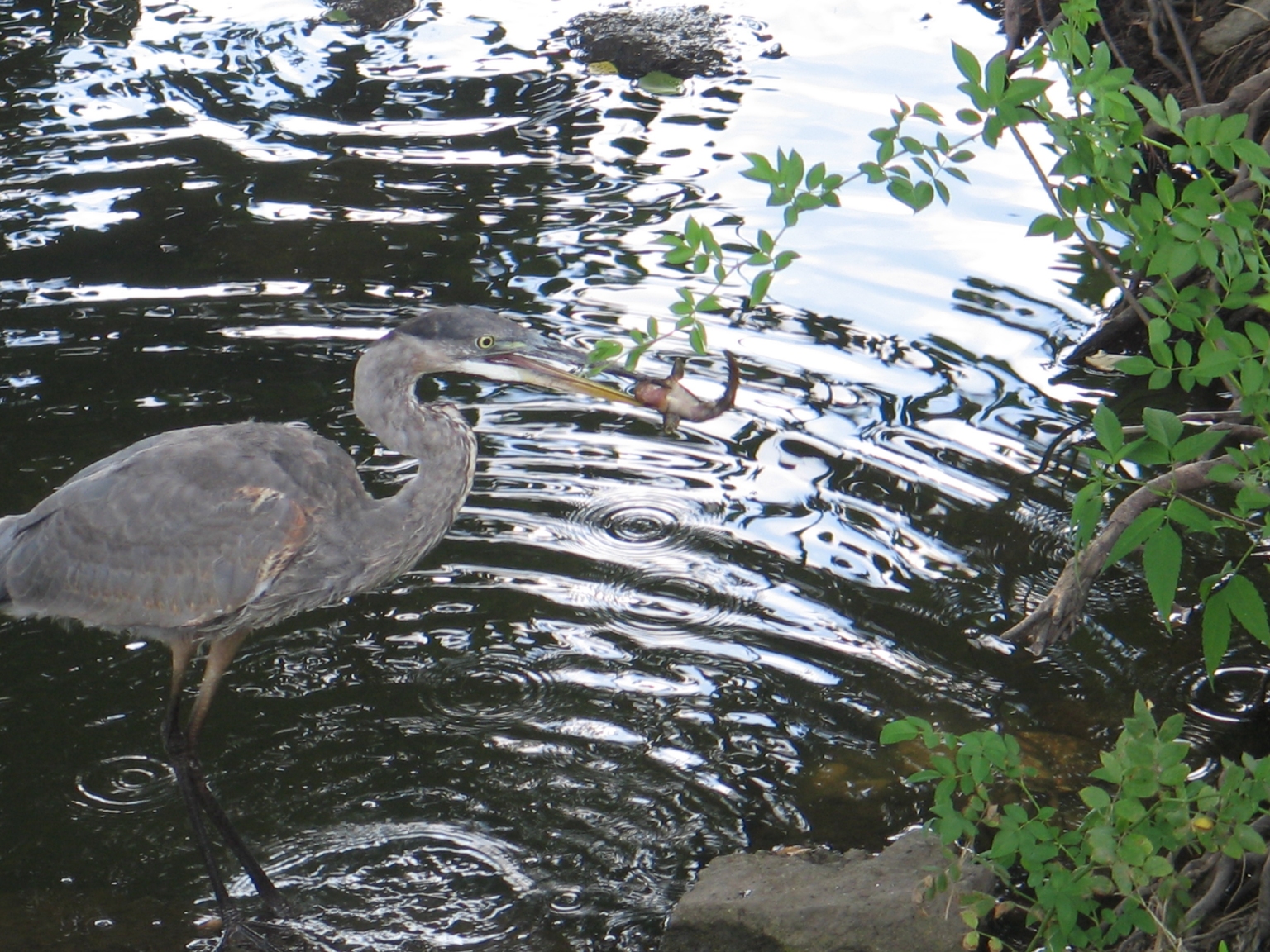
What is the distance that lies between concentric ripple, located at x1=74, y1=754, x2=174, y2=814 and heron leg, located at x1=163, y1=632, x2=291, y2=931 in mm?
171

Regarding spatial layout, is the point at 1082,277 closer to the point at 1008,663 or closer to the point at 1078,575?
the point at 1008,663

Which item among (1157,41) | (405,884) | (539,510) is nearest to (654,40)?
(1157,41)

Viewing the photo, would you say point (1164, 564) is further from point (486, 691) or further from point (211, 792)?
point (211, 792)

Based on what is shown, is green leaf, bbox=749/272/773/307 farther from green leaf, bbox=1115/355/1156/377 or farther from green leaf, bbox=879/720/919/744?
green leaf, bbox=879/720/919/744

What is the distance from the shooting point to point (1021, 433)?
6414 mm

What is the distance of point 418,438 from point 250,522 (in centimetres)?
59

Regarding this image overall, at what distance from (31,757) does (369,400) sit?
1.73 m

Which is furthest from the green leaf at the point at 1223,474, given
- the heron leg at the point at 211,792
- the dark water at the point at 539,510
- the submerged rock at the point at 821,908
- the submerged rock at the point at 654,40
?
the submerged rock at the point at 654,40

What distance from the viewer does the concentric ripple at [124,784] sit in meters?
4.48

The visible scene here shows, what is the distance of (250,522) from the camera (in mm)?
4289

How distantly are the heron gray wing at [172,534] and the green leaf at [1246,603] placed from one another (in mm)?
2794

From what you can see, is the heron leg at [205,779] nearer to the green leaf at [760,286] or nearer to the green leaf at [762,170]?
the green leaf at [760,286]

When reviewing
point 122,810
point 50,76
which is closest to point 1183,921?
point 122,810

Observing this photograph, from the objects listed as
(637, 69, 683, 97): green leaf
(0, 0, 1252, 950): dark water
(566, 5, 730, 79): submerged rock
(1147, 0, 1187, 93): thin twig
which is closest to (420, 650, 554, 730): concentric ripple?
(0, 0, 1252, 950): dark water
